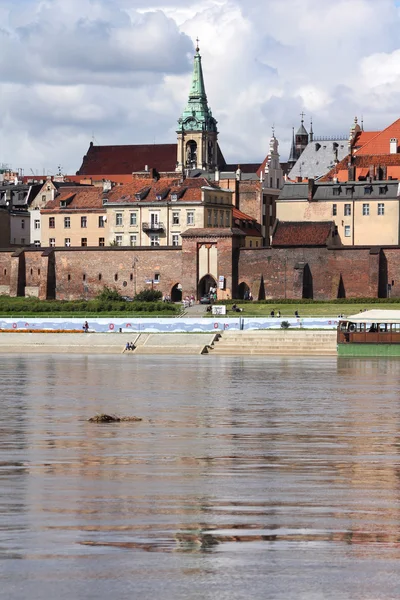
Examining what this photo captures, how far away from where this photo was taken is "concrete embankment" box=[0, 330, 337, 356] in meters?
68.9

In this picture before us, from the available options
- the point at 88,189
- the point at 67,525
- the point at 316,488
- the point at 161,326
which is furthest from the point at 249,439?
the point at 88,189

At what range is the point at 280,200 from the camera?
109500 millimetres

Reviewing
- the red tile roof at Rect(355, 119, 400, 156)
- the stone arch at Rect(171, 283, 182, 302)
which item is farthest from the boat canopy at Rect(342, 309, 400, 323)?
the red tile roof at Rect(355, 119, 400, 156)

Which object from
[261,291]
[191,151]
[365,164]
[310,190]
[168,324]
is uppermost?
[191,151]

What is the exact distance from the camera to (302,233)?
99.7 metres

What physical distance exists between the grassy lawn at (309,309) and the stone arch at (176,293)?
33.3ft

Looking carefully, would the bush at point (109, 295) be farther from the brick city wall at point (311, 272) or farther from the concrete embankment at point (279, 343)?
the concrete embankment at point (279, 343)

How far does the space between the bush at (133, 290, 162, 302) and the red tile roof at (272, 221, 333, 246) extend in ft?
31.2

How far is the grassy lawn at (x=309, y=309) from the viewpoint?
277 feet

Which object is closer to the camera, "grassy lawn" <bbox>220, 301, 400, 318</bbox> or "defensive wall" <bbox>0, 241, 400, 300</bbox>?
"grassy lawn" <bbox>220, 301, 400, 318</bbox>

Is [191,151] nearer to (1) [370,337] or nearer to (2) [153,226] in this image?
(2) [153,226]

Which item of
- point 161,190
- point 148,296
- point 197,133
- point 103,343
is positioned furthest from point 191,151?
point 103,343

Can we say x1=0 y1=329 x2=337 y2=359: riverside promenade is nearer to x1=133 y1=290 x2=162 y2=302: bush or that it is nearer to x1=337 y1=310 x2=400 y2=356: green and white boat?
x1=337 y1=310 x2=400 y2=356: green and white boat

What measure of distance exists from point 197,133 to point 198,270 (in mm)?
70111
